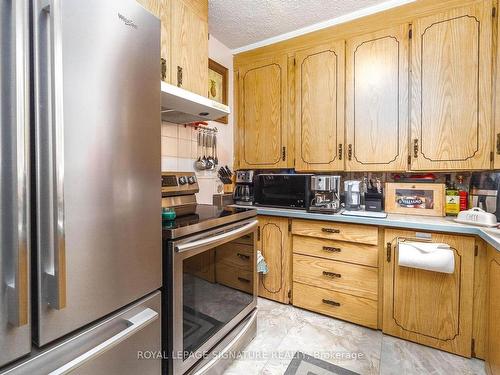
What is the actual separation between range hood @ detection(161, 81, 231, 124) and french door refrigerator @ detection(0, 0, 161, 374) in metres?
0.32

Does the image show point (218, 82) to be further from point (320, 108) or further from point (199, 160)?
point (320, 108)

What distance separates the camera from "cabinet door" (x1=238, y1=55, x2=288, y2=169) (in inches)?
93.0

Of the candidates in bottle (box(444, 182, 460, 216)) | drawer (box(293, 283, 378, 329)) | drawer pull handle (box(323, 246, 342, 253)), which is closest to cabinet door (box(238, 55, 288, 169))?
drawer pull handle (box(323, 246, 342, 253))

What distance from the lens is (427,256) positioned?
1.53 meters

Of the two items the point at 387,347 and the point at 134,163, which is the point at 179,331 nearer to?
the point at 134,163

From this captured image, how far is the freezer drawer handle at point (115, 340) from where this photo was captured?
0.68 metres

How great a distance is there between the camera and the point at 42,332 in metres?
0.64

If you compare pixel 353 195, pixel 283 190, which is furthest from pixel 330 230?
pixel 283 190

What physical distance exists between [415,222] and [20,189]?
1.91 metres

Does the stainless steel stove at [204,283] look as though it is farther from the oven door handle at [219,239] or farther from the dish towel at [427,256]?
the dish towel at [427,256]

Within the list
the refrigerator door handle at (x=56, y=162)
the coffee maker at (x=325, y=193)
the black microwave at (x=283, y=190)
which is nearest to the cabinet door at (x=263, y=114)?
the black microwave at (x=283, y=190)

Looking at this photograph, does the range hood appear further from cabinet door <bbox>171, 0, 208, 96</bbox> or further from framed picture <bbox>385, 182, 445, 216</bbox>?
framed picture <bbox>385, 182, 445, 216</bbox>

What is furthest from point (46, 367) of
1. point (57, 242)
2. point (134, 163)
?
point (134, 163)

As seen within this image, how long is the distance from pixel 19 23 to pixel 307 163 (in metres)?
1.99
